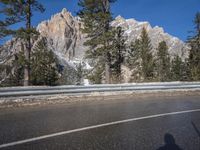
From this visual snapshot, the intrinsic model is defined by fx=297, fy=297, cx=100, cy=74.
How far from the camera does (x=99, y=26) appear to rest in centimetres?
2638

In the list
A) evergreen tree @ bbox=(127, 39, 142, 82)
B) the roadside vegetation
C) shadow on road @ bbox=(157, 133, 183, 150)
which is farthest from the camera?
evergreen tree @ bbox=(127, 39, 142, 82)

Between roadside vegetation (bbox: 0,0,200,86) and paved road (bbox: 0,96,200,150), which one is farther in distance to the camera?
roadside vegetation (bbox: 0,0,200,86)

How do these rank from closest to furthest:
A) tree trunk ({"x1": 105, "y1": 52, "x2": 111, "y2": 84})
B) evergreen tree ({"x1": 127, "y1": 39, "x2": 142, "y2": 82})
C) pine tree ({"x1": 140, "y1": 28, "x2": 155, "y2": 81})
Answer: tree trunk ({"x1": 105, "y1": 52, "x2": 111, "y2": 84}), evergreen tree ({"x1": 127, "y1": 39, "x2": 142, "y2": 82}), pine tree ({"x1": 140, "y1": 28, "x2": 155, "y2": 81})

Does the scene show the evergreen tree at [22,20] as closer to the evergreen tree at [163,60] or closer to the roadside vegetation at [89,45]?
the roadside vegetation at [89,45]

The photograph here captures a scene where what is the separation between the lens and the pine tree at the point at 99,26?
84.3 feet

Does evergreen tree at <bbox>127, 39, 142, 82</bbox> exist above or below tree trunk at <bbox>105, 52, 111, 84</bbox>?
above

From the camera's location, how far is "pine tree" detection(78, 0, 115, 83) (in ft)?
84.3

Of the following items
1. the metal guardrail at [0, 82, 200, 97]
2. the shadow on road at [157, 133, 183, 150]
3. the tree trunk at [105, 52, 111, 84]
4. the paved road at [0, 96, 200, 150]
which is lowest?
the shadow on road at [157, 133, 183, 150]

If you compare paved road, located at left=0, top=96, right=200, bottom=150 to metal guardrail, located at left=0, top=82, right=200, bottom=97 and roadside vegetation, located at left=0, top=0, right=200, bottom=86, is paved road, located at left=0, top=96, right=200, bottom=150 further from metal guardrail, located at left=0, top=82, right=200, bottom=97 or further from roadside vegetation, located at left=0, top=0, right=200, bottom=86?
roadside vegetation, located at left=0, top=0, right=200, bottom=86

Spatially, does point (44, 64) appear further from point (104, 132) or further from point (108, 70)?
point (104, 132)

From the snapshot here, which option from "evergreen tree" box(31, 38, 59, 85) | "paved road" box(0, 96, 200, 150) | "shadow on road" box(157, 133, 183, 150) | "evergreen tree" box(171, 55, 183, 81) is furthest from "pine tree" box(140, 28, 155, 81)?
"shadow on road" box(157, 133, 183, 150)

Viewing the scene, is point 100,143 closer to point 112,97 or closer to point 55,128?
point 55,128

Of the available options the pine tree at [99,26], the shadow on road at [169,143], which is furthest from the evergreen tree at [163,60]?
the shadow on road at [169,143]

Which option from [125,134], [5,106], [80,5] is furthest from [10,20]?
[125,134]
